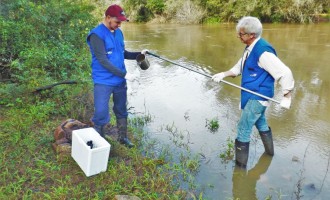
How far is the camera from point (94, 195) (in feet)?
9.45

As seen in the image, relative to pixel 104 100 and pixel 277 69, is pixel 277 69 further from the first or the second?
pixel 104 100

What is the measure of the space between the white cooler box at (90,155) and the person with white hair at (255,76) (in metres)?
1.47

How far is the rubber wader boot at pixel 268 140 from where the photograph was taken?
12.0 feet

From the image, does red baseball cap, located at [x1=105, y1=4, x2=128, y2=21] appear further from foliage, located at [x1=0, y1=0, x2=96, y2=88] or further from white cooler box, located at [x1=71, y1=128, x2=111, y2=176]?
foliage, located at [x1=0, y1=0, x2=96, y2=88]

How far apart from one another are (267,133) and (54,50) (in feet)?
14.8

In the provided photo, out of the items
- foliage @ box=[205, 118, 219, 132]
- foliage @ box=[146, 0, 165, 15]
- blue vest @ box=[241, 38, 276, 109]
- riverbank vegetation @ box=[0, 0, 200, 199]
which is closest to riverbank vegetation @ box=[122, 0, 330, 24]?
foliage @ box=[146, 0, 165, 15]

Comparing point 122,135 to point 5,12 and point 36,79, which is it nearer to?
point 36,79

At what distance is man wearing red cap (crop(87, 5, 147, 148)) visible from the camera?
319 centimetres

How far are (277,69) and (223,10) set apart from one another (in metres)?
21.4

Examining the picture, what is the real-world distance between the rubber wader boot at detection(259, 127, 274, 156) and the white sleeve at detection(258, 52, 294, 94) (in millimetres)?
759

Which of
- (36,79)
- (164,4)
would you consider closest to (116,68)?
(36,79)

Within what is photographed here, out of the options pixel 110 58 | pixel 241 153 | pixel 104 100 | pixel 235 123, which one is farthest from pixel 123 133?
pixel 235 123

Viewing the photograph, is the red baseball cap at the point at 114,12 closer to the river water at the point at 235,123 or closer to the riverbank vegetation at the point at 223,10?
the river water at the point at 235,123

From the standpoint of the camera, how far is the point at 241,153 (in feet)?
11.6
